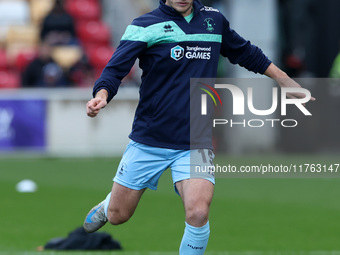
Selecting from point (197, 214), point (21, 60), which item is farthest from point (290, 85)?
point (21, 60)

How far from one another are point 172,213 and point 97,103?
5513 millimetres

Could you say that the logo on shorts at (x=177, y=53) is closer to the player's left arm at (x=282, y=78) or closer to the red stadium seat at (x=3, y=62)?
the player's left arm at (x=282, y=78)

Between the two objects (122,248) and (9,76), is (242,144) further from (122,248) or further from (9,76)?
(122,248)

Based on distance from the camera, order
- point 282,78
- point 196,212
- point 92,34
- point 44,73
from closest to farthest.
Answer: point 196,212 → point 282,78 → point 44,73 → point 92,34

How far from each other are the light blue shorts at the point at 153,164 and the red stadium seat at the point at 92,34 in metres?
16.9

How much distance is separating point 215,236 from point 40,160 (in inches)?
333

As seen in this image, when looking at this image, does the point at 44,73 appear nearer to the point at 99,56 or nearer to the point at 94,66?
the point at 94,66

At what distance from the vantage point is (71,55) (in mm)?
20938

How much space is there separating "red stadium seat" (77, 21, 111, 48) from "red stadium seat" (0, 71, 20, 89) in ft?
10.2

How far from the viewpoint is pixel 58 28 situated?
68.6 ft

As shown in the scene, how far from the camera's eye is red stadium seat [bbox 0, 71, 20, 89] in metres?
19.9

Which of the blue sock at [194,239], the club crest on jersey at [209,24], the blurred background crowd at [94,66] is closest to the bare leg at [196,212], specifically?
the blue sock at [194,239]

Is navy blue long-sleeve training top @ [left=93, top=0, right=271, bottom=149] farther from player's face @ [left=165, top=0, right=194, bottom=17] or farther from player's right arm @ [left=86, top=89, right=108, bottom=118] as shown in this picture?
player's right arm @ [left=86, top=89, right=108, bottom=118]

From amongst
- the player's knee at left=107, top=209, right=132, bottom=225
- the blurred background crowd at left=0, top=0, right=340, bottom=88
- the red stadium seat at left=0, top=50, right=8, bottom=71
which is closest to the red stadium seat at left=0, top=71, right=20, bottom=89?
the blurred background crowd at left=0, top=0, right=340, bottom=88
